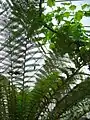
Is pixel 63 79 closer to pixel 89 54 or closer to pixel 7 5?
pixel 89 54

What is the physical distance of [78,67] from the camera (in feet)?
6.03

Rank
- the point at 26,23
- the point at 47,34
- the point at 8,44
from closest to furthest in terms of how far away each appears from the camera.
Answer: the point at 26,23 < the point at 8,44 < the point at 47,34

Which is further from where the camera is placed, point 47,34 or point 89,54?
point 47,34

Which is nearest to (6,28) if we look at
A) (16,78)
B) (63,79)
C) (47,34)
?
(16,78)

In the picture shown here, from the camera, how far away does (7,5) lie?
6.39 ft

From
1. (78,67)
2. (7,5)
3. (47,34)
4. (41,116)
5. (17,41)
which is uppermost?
(47,34)

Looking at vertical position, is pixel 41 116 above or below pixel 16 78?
below

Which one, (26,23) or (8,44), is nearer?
(26,23)

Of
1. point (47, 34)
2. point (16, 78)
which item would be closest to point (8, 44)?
point (16, 78)

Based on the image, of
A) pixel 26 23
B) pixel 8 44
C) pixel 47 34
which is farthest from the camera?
pixel 47 34

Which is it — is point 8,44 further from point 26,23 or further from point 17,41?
point 26,23

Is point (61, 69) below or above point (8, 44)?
below

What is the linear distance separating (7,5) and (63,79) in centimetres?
50

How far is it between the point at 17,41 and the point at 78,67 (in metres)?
0.35
